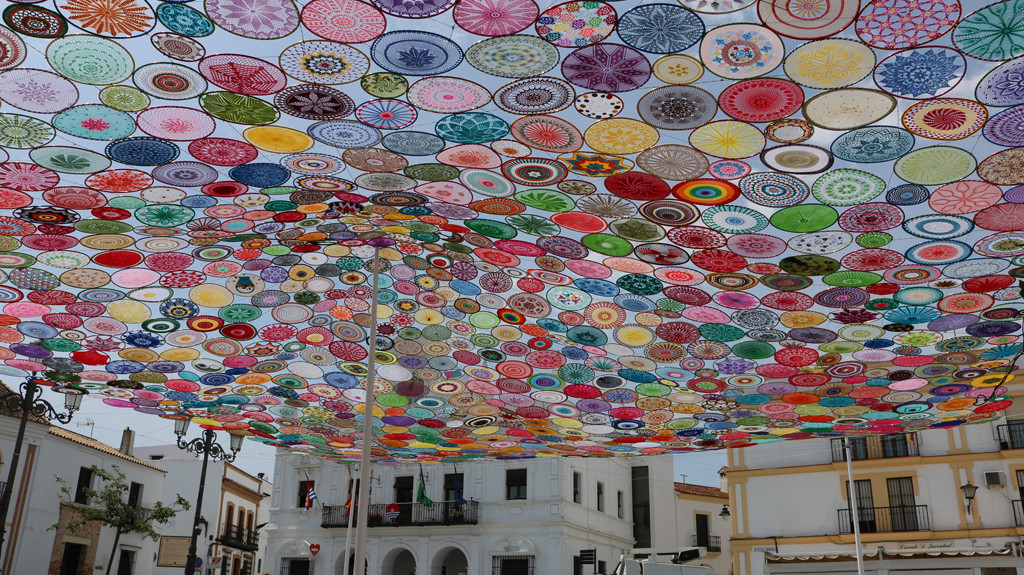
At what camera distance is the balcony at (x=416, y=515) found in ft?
104

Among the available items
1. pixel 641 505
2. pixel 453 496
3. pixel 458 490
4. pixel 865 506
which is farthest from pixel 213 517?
pixel 865 506

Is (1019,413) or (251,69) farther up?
(1019,413)

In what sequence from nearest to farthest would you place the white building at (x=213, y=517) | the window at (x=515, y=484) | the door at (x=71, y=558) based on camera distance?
the door at (x=71, y=558)
the window at (x=515, y=484)
the white building at (x=213, y=517)

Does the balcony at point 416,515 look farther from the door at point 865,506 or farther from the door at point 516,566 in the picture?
the door at point 865,506

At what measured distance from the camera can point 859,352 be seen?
12.3 metres

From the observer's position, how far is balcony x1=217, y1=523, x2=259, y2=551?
4379 centimetres

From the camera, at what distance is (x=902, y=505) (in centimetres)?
2714

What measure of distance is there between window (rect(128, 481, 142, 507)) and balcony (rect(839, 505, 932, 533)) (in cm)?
2882

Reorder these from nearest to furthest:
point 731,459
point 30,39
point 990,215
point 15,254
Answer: point 30,39, point 990,215, point 15,254, point 731,459

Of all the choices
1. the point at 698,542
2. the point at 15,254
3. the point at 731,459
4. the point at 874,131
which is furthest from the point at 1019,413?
the point at 15,254

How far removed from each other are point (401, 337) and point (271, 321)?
2366 millimetres

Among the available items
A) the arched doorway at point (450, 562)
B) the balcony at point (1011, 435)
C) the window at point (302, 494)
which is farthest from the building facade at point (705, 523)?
the window at point (302, 494)

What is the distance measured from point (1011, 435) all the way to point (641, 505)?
15.7 m

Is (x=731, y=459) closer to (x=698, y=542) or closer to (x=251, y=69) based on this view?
(x=698, y=542)
